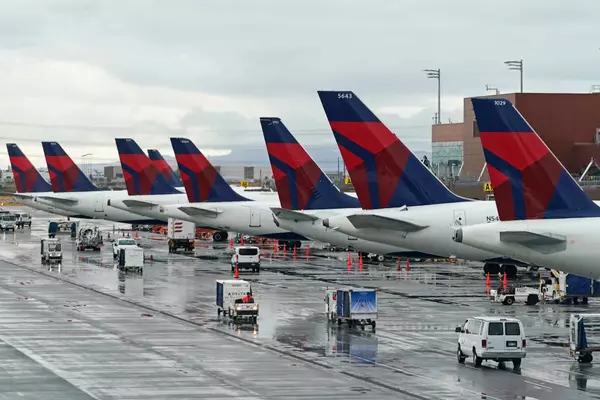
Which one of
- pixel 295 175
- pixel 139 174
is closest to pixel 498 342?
pixel 295 175

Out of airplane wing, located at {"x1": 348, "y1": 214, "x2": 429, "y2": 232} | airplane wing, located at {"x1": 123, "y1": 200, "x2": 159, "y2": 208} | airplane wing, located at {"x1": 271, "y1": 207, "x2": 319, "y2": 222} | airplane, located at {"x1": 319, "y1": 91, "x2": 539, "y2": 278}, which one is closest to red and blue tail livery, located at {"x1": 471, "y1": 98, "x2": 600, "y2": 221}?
airplane wing, located at {"x1": 348, "y1": 214, "x2": 429, "y2": 232}

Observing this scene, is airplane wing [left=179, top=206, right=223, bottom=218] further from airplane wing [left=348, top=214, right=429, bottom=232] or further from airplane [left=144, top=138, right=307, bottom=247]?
airplane wing [left=348, top=214, right=429, bottom=232]

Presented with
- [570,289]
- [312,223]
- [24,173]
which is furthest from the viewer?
[24,173]

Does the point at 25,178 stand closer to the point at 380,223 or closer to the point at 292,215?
the point at 292,215

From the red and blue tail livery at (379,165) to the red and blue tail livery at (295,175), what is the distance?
78.2ft

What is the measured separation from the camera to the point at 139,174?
12438cm

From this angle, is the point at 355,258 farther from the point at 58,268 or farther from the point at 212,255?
the point at 58,268

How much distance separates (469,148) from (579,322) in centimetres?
10851

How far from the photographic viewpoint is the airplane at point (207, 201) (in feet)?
344

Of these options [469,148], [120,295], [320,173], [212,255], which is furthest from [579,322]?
[469,148]

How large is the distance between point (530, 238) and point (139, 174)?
287ft

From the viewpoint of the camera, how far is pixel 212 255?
104m

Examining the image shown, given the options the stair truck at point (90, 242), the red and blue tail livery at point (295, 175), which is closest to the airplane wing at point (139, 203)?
the stair truck at point (90, 242)

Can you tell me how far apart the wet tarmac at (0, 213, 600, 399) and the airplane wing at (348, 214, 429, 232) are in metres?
4.25
